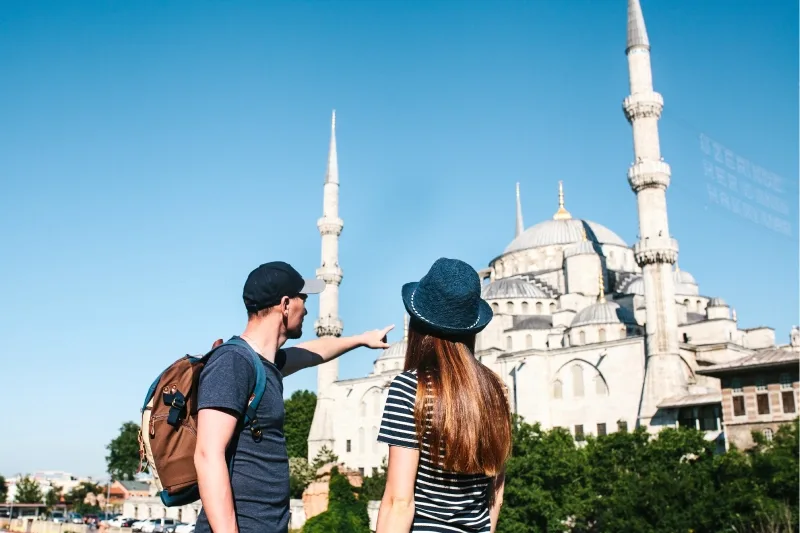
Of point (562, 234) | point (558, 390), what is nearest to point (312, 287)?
point (558, 390)

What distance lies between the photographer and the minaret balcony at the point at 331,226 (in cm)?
3944

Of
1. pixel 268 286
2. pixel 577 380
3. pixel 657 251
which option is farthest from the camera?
pixel 577 380

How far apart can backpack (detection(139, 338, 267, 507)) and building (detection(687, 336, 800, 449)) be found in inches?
854

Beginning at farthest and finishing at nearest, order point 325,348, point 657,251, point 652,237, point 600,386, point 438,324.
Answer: point 600,386, point 652,237, point 657,251, point 325,348, point 438,324

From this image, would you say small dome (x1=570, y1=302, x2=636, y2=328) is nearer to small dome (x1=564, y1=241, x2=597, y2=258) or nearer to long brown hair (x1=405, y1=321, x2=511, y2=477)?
small dome (x1=564, y1=241, x2=597, y2=258)

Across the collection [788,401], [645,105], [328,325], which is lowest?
[788,401]

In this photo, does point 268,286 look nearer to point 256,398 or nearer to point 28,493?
point 256,398

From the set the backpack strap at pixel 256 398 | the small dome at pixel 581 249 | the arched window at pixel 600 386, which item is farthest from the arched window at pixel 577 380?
the backpack strap at pixel 256 398

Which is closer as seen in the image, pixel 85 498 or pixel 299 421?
pixel 299 421

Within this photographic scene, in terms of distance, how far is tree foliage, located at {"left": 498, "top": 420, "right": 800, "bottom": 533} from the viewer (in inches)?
667

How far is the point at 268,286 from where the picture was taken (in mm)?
2859

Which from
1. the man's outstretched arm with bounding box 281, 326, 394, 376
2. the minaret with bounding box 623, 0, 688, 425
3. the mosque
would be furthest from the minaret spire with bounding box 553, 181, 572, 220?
the man's outstretched arm with bounding box 281, 326, 394, 376

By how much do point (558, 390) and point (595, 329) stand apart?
3280mm

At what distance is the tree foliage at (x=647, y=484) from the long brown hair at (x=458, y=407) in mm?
14942
